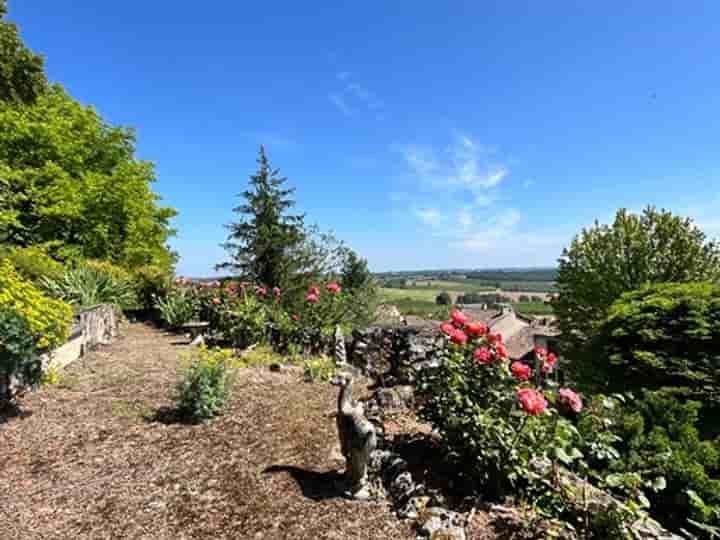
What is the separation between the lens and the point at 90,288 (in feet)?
24.7

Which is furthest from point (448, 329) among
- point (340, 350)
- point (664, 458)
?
point (340, 350)

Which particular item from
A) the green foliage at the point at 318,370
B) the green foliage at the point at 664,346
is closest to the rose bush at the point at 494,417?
the green foliage at the point at 318,370

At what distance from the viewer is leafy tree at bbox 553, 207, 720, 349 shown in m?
10.2

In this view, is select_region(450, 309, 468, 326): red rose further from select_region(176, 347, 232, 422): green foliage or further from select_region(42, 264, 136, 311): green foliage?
select_region(42, 264, 136, 311): green foliage

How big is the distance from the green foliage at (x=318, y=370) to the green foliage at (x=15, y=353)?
2.98 m

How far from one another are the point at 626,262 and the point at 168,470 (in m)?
12.9

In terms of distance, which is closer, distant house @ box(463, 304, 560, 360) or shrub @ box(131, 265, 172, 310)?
shrub @ box(131, 265, 172, 310)

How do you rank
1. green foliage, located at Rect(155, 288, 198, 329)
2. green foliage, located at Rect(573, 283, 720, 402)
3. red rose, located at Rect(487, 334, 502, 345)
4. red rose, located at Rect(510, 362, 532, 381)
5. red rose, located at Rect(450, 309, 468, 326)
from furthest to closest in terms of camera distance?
green foliage, located at Rect(155, 288, 198, 329)
green foliage, located at Rect(573, 283, 720, 402)
red rose, located at Rect(450, 309, 468, 326)
red rose, located at Rect(487, 334, 502, 345)
red rose, located at Rect(510, 362, 532, 381)

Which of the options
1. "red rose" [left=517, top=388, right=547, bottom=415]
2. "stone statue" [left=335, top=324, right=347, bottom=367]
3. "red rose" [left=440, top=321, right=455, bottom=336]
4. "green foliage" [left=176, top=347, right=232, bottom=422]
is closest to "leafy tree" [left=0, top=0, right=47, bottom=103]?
"green foliage" [left=176, top=347, right=232, bottom=422]

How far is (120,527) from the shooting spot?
6.91 ft

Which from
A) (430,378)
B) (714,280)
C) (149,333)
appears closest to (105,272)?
(149,333)

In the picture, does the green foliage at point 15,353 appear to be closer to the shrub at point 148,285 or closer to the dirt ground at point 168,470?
the dirt ground at point 168,470

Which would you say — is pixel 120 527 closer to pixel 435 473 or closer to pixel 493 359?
pixel 435 473

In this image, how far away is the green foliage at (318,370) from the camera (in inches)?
193
